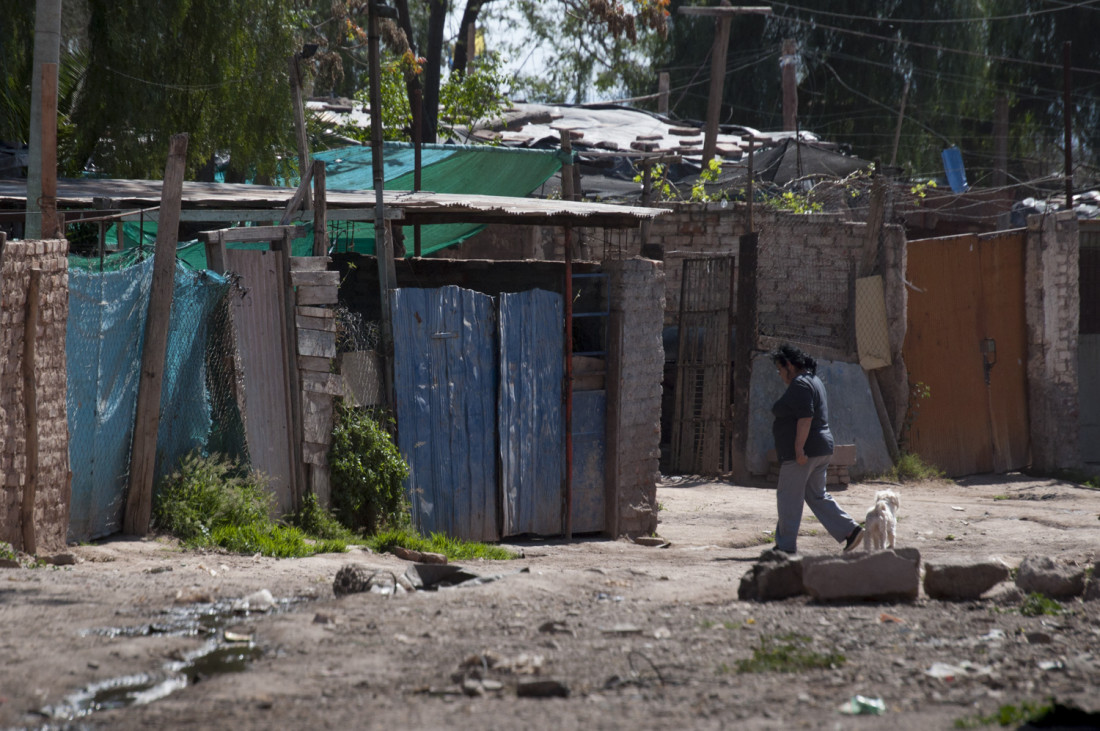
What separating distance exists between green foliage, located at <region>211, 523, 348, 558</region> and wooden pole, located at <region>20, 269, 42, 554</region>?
→ 1.04 meters

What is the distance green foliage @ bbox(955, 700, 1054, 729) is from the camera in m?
3.42

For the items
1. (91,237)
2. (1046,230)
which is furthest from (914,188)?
(91,237)

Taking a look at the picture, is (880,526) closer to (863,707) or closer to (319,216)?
(863,707)

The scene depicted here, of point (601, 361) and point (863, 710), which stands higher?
point (601, 361)

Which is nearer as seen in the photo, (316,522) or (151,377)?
(151,377)

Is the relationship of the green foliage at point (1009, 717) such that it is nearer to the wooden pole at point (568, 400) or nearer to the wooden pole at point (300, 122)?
the wooden pole at point (568, 400)

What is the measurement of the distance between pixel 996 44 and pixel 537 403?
26.7 meters

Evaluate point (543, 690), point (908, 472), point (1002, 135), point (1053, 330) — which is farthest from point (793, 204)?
point (1002, 135)

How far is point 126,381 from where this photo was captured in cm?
621

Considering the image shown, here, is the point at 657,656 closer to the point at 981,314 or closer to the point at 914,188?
the point at 981,314

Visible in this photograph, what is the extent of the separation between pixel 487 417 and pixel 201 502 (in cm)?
229

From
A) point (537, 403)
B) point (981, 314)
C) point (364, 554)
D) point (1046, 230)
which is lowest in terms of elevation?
point (364, 554)

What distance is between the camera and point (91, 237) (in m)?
10.2

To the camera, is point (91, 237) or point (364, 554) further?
point (91, 237)
